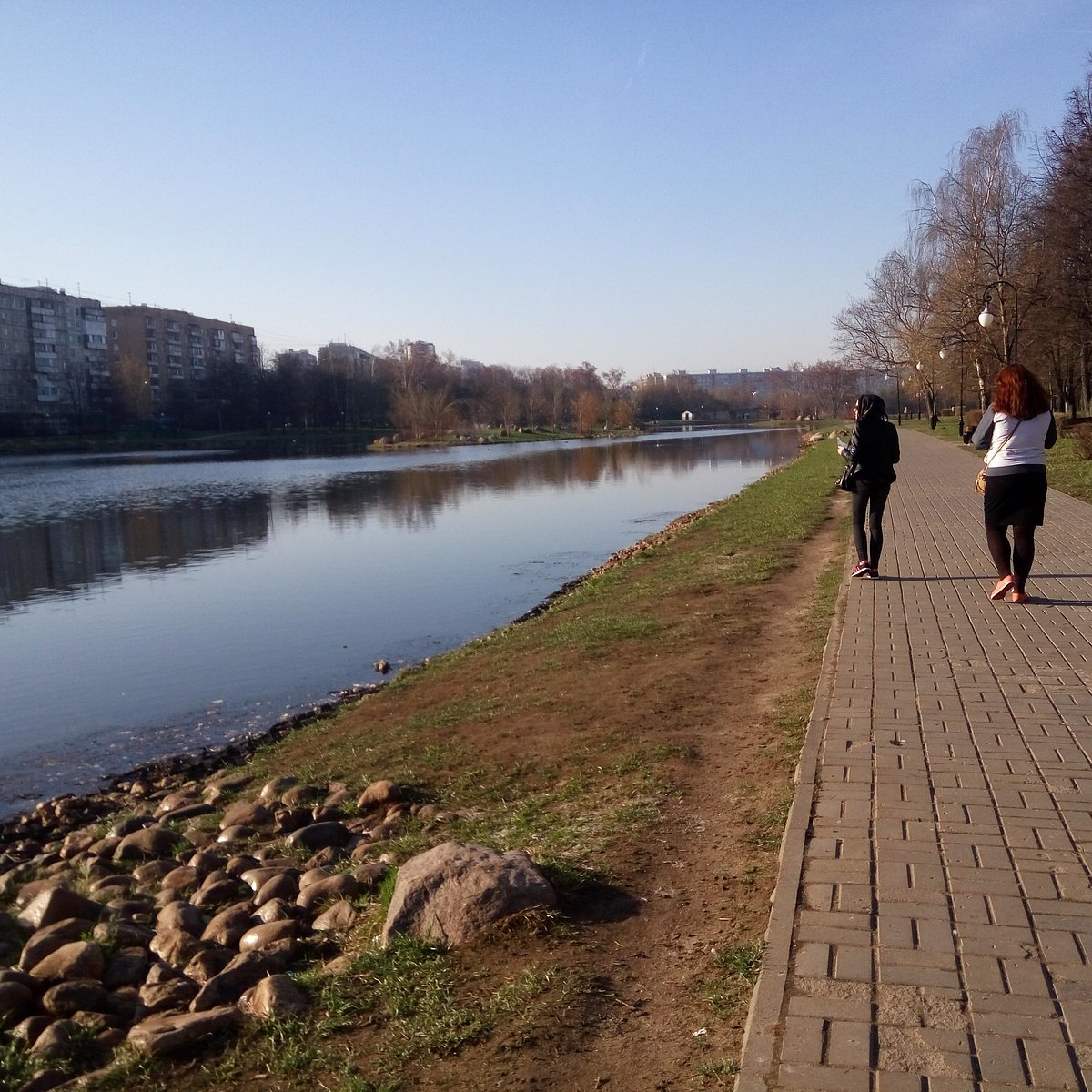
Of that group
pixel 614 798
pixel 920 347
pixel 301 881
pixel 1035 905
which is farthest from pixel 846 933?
pixel 920 347

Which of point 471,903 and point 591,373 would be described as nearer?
point 471,903

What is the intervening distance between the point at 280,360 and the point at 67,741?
107548 millimetres

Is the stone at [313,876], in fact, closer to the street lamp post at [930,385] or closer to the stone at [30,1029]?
the stone at [30,1029]

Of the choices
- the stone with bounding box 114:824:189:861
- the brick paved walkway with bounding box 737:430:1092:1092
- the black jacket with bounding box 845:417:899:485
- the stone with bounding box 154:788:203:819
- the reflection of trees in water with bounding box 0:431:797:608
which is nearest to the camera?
the brick paved walkway with bounding box 737:430:1092:1092

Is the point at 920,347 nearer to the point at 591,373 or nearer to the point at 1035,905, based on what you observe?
the point at 1035,905

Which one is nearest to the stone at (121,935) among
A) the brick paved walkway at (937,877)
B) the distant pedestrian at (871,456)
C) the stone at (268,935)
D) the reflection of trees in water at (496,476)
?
the stone at (268,935)

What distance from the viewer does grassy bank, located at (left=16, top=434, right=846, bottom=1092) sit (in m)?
3.09

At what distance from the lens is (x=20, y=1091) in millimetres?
3367

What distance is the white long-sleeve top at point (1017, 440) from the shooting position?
8.49m

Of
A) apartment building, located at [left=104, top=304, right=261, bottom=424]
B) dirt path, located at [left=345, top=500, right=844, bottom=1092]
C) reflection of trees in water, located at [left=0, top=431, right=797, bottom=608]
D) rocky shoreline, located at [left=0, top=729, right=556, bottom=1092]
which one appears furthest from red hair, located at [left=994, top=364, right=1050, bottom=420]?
apartment building, located at [left=104, top=304, right=261, bottom=424]

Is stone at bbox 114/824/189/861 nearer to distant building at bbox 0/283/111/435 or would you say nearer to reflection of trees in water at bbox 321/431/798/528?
reflection of trees in water at bbox 321/431/798/528

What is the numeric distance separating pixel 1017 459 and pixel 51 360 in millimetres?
112416

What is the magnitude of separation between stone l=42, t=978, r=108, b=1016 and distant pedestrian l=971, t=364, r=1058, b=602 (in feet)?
24.1

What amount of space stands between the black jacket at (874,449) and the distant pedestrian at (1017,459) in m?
1.34
